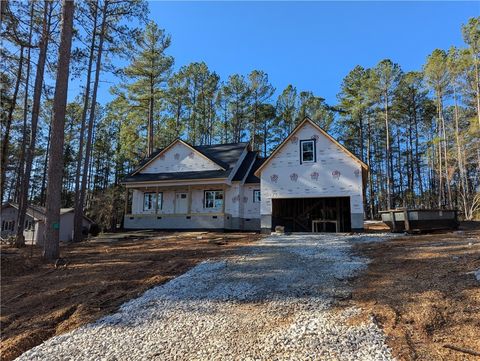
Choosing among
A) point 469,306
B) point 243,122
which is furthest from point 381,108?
point 469,306

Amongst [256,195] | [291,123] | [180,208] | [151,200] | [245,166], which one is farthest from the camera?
[291,123]

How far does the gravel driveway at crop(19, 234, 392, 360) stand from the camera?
13.3 ft

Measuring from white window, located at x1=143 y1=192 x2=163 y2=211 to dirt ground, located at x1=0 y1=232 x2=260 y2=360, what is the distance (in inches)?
422

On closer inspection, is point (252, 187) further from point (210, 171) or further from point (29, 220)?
point (29, 220)

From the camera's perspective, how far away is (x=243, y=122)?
1513 inches

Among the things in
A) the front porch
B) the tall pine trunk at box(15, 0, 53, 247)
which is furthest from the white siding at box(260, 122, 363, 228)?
the tall pine trunk at box(15, 0, 53, 247)

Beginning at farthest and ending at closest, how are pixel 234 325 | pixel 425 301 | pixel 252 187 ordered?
pixel 252 187 < pixel 425 301 < pixel 234 325

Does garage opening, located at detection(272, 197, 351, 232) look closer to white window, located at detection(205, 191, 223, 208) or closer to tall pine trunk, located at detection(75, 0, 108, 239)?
white window, located at detection(205, 191, 223, 208)

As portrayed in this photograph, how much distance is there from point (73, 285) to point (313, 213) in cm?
1564

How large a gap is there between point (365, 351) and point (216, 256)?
6649 mm

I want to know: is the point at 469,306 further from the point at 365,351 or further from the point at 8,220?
the point at 8,220

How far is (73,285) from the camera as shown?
24.9 feet

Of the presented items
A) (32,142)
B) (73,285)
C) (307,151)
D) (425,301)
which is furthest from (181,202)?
(425,301)

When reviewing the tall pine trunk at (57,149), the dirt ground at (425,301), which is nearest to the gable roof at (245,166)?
the tall pine trunk at (57,149)
